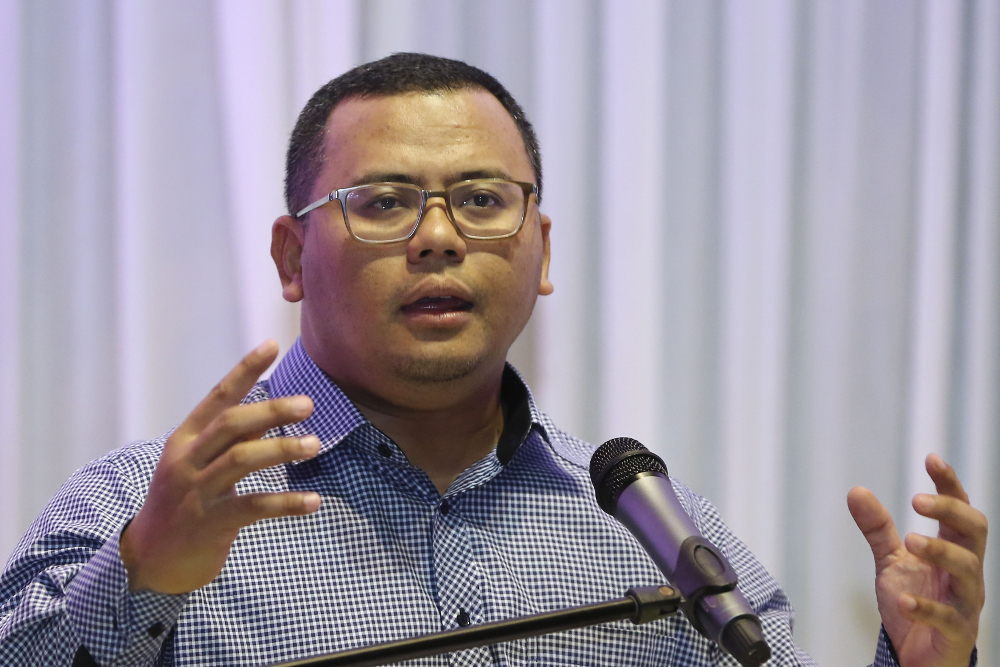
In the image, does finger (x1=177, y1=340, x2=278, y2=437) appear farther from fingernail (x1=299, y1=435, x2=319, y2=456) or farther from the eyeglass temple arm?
the eyeglass temple arm

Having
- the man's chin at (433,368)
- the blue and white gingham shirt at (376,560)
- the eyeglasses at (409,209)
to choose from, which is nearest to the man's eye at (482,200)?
the eyeglasses at (409,209)

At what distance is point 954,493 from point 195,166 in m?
1.33

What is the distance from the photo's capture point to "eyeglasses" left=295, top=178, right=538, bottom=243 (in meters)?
1.38

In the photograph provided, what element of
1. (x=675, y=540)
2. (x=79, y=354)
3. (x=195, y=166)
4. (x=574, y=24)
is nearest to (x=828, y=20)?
(x=574, y=24)

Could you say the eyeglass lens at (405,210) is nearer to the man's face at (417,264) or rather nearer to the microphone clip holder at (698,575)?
the man's face at (417,264)

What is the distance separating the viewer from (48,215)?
65.5 inches

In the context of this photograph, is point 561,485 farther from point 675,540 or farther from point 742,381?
point 675,540

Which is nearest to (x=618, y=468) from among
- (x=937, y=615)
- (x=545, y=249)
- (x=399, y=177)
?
(x=937, y=615)

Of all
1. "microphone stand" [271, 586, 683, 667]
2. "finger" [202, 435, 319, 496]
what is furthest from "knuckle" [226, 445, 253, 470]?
"microphone stand" [271, 586, 683, 667]

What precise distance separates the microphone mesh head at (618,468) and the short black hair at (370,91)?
720mm

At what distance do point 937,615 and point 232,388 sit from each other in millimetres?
893

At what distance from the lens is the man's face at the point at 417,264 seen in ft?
4.47

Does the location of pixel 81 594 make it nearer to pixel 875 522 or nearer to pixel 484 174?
pixel 484 174

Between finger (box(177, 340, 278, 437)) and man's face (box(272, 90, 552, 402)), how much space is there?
47 cm
